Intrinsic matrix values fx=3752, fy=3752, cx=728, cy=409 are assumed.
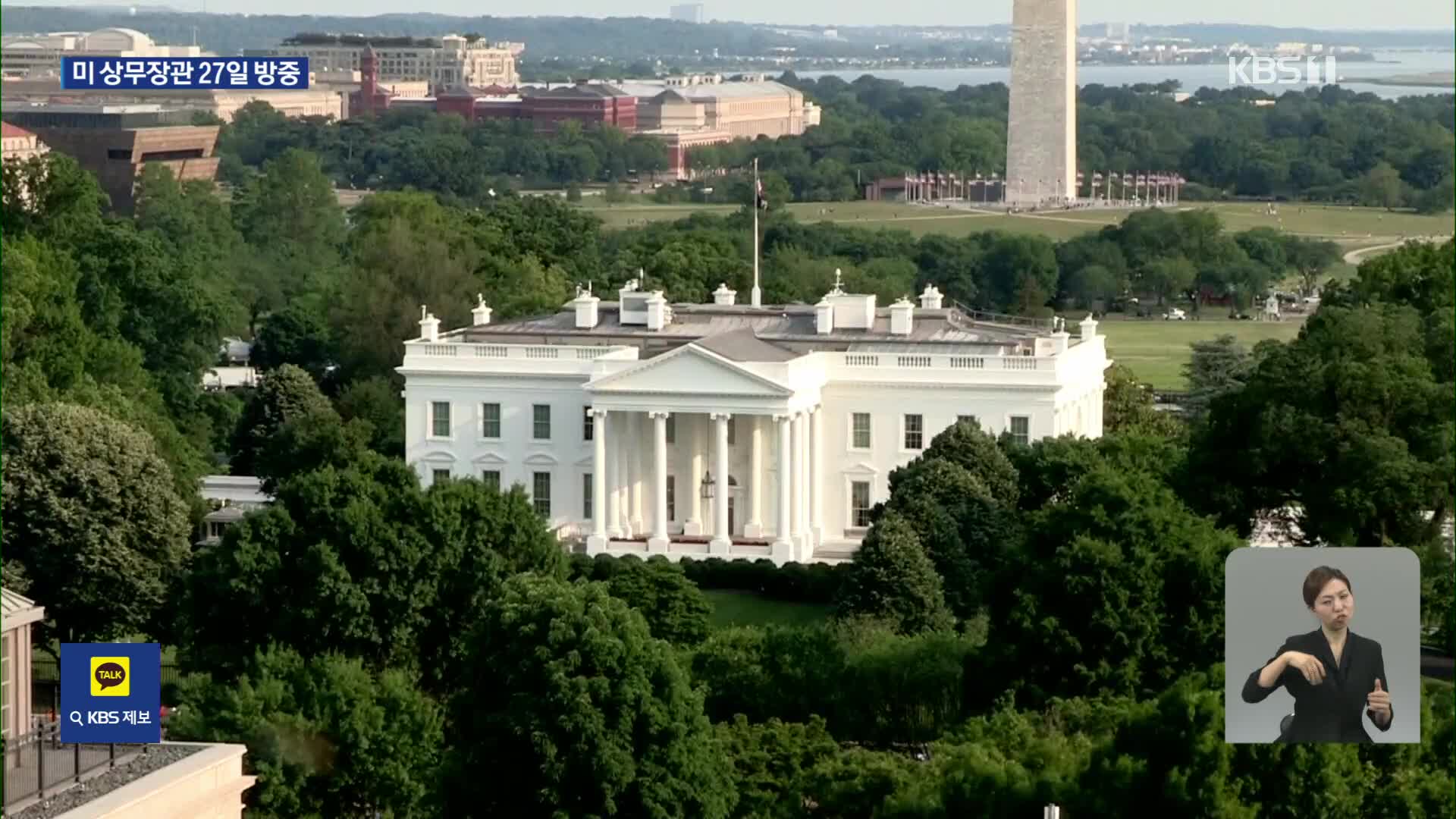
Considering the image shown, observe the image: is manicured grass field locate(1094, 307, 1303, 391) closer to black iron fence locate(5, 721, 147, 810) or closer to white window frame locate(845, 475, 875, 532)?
white window frame locate(845, 475, 875, 532)

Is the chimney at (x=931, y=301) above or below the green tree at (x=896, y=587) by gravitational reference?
above

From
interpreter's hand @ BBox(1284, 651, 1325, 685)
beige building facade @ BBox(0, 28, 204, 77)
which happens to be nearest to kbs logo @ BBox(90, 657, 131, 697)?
interpreter's hand @ BBox(1284, 651, 1325, 685)

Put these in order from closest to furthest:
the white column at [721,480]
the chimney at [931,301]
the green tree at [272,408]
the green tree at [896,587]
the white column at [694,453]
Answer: the green tree at [896,587]
the white column at [721,480]
the white column at [694,453]
the green tree at [272,408]
the chimney at [931,301]

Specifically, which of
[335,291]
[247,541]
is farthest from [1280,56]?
[247,541]

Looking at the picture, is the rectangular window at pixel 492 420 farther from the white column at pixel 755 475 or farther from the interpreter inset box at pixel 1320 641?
the interpreter inset box at pixel 1320 641

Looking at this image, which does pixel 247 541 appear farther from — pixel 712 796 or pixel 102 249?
pixel 102 249

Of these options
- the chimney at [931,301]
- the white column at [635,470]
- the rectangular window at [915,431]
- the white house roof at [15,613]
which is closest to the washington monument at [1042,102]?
the chimney at [931,301]

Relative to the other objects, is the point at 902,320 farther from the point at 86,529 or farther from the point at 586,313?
the point at 86,529
